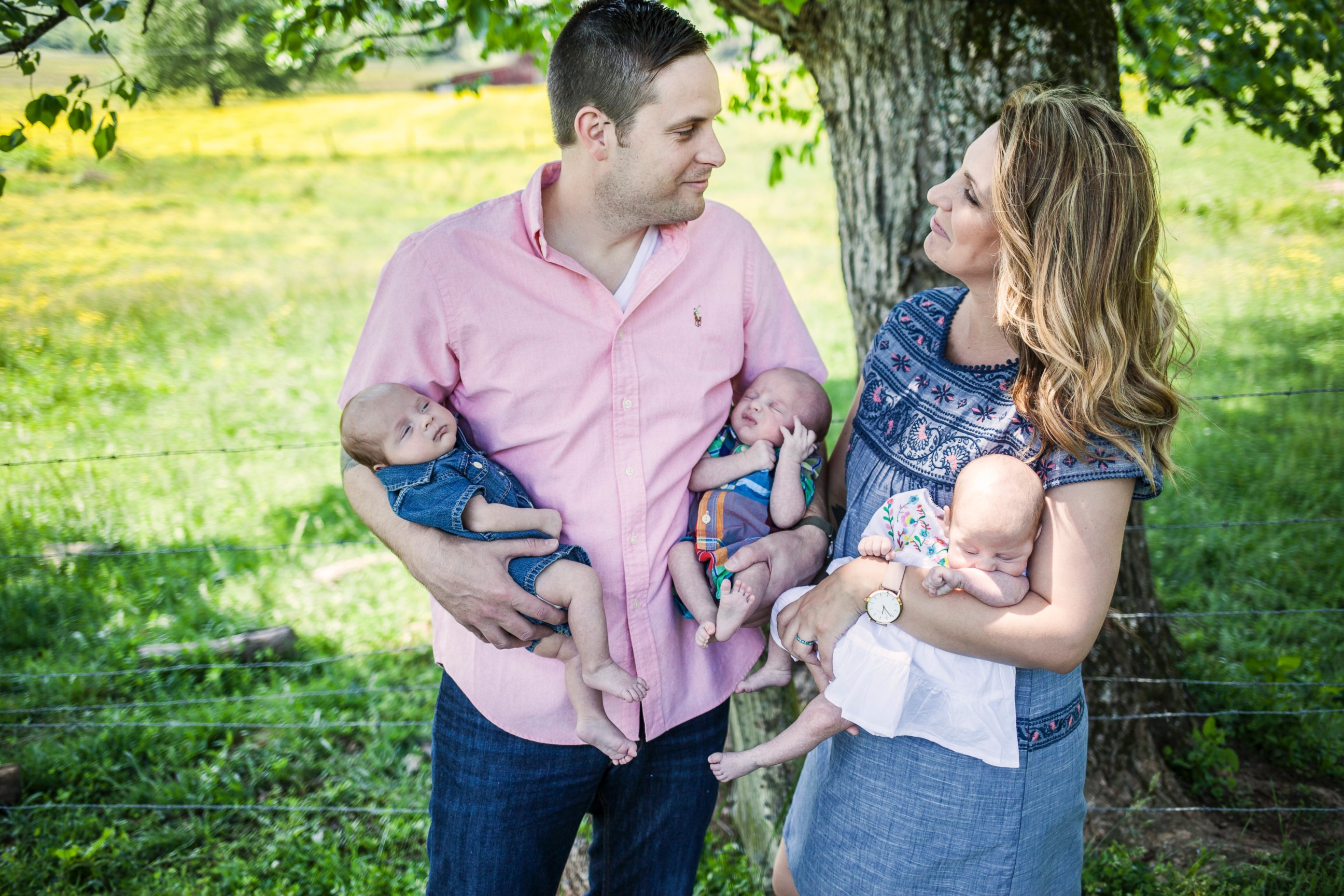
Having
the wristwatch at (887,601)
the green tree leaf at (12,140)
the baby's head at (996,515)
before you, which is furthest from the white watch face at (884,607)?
the green tree leaf at (12,140)

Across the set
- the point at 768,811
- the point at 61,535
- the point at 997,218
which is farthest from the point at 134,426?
the point at 997,218

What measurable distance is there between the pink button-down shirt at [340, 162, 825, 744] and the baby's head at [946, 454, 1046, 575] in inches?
23.3

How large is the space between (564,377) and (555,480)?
216 mm

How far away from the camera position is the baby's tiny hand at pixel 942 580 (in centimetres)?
164

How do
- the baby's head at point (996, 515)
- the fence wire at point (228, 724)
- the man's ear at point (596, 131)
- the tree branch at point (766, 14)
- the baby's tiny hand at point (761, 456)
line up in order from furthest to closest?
1. the fence wire at point (228, 724)
2. the tree branch at point (766, 14)
3. the baby's tiny hand at point (761, 456)
4. the man's ear at point (596, 131)
5. the baby's head at point (996, 515)

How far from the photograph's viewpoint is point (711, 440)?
80.4 inches

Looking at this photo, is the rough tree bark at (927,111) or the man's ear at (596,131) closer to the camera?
the man's ear at (596,131)

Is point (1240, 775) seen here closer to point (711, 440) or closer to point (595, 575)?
point (711, 440)

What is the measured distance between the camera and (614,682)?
1.81 meters

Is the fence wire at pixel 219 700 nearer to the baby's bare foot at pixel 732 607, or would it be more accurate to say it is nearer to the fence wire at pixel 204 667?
the fence wire at pixel 204 667

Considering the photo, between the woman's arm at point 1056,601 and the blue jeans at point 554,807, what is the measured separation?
66cm

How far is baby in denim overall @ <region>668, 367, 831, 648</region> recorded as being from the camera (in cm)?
189

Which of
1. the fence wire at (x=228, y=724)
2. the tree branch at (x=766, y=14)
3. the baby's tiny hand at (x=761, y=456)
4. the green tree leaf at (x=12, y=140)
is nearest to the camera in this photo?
the baby's tiny hand at (x=761, y=456)

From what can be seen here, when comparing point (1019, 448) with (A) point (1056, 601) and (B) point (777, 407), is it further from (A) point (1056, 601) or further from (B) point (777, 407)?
(B) point (777, 407)
